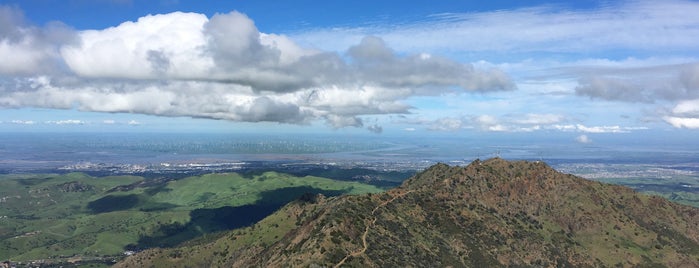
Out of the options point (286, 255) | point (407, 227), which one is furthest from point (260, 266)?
A: point (407, 227)

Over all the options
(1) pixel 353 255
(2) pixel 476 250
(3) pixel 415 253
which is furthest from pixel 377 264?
(2) pixel 476 250

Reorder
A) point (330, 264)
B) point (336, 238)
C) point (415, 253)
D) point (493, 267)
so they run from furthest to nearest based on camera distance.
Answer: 1. point (493, 267)
2. point (415, 253)
3. point (336, 238)
4. point (330, 264)

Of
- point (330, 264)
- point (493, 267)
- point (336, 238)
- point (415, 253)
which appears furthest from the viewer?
point (493, 267)

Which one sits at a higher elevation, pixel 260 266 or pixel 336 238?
pixel 336 238

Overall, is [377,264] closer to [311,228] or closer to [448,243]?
[311,228]

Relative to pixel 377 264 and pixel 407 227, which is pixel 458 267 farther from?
pixel 377 264

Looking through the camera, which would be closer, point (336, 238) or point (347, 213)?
point (336, 238)

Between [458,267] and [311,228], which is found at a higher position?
[311,228]

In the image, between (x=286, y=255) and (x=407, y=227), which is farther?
(x=407, y=227)

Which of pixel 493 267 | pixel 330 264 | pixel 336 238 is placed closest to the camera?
pixel 330 264
